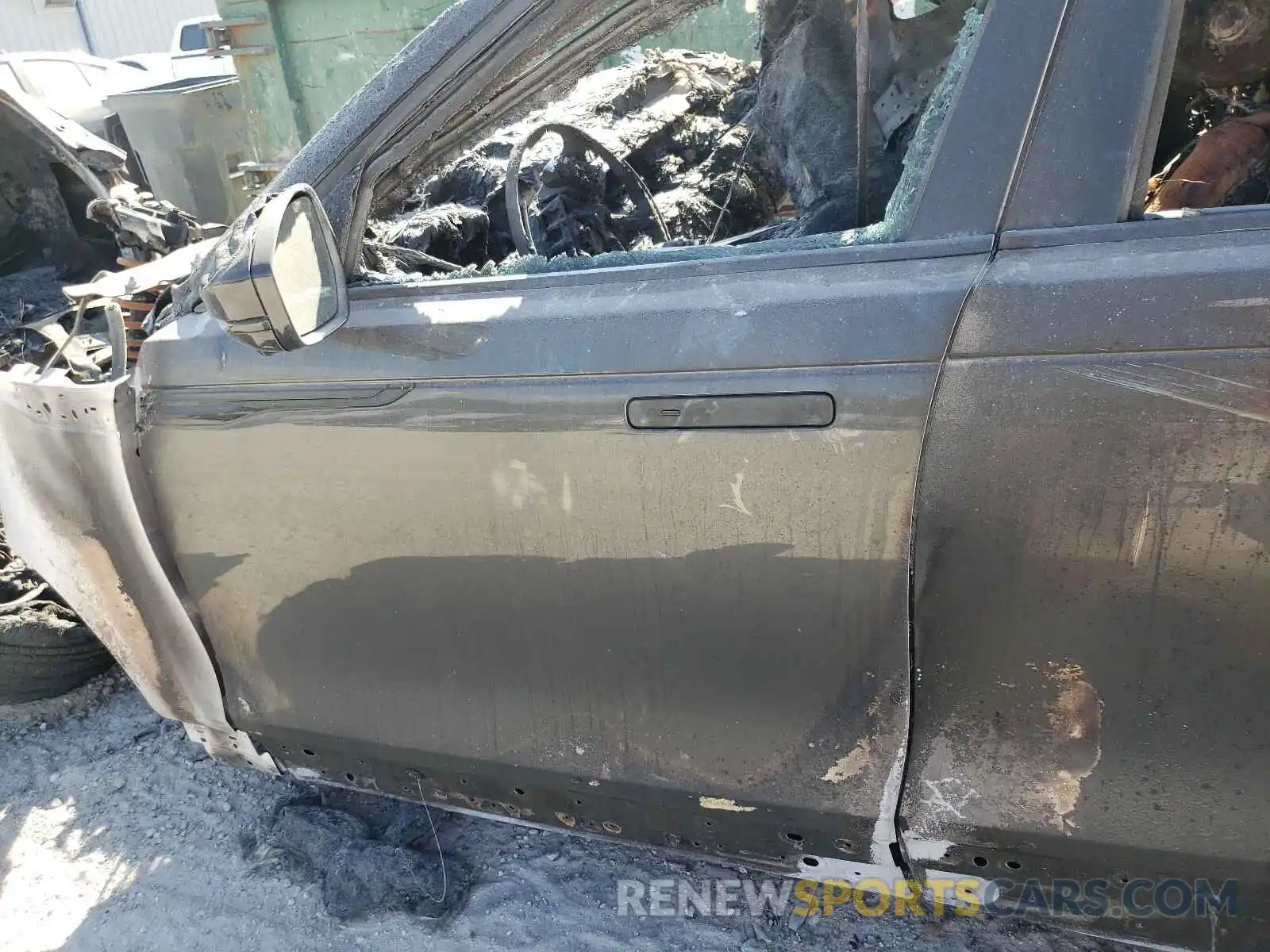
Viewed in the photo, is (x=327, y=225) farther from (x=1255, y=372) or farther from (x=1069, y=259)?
(x=1255, y=372)

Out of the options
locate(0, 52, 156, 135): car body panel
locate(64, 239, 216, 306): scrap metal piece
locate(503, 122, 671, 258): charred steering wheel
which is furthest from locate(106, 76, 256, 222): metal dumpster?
locate(503, 122, 671, 258): charred steering wheel

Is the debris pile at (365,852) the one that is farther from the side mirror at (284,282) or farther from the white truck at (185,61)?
the white truck at (185,61)

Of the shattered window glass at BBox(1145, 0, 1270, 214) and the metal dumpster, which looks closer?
the shattered window glass at BBox(1145, 0, 1270, 214)

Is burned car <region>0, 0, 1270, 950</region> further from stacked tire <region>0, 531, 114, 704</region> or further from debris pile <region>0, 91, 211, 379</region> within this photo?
stacked tire <region>0, 531, 114, 704</region>

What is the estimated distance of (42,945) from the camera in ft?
7.21

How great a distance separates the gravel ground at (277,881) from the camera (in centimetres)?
208

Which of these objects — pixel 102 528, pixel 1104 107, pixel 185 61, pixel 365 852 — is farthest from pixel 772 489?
pixel 185 61

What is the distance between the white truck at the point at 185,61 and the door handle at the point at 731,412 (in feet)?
43.5

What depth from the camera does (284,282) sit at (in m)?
1.47

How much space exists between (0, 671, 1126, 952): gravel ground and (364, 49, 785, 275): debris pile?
1.56 meters

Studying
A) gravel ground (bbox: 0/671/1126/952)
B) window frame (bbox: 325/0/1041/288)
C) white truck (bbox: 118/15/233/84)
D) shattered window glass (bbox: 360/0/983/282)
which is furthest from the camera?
white truck (bbox: 118/15/233/84)

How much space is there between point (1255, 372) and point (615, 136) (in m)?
2.55

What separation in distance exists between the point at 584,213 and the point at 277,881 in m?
2.19

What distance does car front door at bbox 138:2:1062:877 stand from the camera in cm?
134
